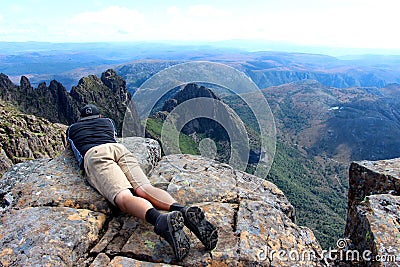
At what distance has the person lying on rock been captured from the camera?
5.49m

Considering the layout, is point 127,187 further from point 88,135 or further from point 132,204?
point 88,135

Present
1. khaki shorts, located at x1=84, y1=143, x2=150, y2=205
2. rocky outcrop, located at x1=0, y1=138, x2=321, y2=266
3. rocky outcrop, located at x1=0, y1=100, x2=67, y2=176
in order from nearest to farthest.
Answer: rocky outcrop, located at x1=0, y1=138, x2=321, y2=266 → khaki shorts, located at x1=84, y1=143, x2=150, y2=205 → rocky outcrop, located at x1=0, y1=100, x2=67, y2=176

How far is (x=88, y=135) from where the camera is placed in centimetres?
804

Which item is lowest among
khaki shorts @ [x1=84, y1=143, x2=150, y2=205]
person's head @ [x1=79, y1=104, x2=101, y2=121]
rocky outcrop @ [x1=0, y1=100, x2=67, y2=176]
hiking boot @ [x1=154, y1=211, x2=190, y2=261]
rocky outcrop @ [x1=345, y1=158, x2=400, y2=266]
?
rocky outcrop @ [x1=0, y1=100, x2=67, y2=176]

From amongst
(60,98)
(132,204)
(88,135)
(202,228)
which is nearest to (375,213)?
(202,228)

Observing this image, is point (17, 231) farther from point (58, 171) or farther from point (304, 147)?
point (304, 147)

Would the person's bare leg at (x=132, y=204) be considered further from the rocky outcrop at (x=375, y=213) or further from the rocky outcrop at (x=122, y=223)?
the rocky outcrop at (x=375, y=213)

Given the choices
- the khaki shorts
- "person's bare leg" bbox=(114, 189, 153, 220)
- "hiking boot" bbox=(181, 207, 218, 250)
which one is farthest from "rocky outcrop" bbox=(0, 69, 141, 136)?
"hiking boot" bbox=(181, 207, 218, 250)

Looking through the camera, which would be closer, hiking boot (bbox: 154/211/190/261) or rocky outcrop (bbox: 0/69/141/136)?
hiking boot (bbox: 154/211/190/261)

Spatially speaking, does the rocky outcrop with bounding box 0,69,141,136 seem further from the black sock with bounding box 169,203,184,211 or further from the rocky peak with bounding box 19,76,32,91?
the black sock with bounding box 169,203,184,211

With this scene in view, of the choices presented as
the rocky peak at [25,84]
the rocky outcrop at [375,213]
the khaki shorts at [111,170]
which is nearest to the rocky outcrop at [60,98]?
the rocky peak at [25,84]

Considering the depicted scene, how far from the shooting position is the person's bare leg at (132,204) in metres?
6.18

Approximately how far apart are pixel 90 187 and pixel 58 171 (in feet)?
4.49

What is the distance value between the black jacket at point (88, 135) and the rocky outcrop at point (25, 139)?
39.6 meters
